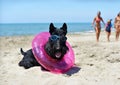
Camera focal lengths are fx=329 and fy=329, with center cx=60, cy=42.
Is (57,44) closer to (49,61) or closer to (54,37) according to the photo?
(54,37)

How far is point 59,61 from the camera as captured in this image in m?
8.61

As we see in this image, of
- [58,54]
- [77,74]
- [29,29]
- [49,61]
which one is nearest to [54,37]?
[58,54]

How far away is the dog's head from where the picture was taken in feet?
25.5

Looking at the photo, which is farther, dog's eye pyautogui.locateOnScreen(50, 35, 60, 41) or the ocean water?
the ocean water

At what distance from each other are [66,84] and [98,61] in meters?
2.19

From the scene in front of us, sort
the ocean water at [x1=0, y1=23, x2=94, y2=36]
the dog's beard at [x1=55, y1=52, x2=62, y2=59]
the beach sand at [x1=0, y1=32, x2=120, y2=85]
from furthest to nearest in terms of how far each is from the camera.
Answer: the ocean water at [x1=0, y1=23, x2=94, y2=36] < the dog's beard at [x1=55, y1=52, x2=62, y2=59] < the beach sand at [x1=0, y1=32, x2=120, y2=85]

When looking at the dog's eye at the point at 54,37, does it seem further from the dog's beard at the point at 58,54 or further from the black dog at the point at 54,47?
the dog's beard at the point at 58,54

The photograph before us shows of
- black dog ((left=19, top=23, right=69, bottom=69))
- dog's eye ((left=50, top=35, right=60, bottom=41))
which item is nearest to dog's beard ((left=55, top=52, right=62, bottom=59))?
black dog ((left=19, top=23, right=69, bottom=69))

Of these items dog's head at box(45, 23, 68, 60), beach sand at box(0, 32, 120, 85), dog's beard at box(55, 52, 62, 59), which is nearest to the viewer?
beach sand at box(0, 32, 120, 85)

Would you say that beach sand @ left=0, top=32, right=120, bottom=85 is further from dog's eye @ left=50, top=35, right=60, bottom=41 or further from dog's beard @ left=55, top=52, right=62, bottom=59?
dog's eye @ left=50, top=35, right=60, bottom=41

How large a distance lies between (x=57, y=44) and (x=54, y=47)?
0.44ft

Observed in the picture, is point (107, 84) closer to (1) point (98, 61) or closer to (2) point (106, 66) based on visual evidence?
(2) point (106, 66)

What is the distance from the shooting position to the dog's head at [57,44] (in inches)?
305

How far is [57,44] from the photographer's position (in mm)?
7707
